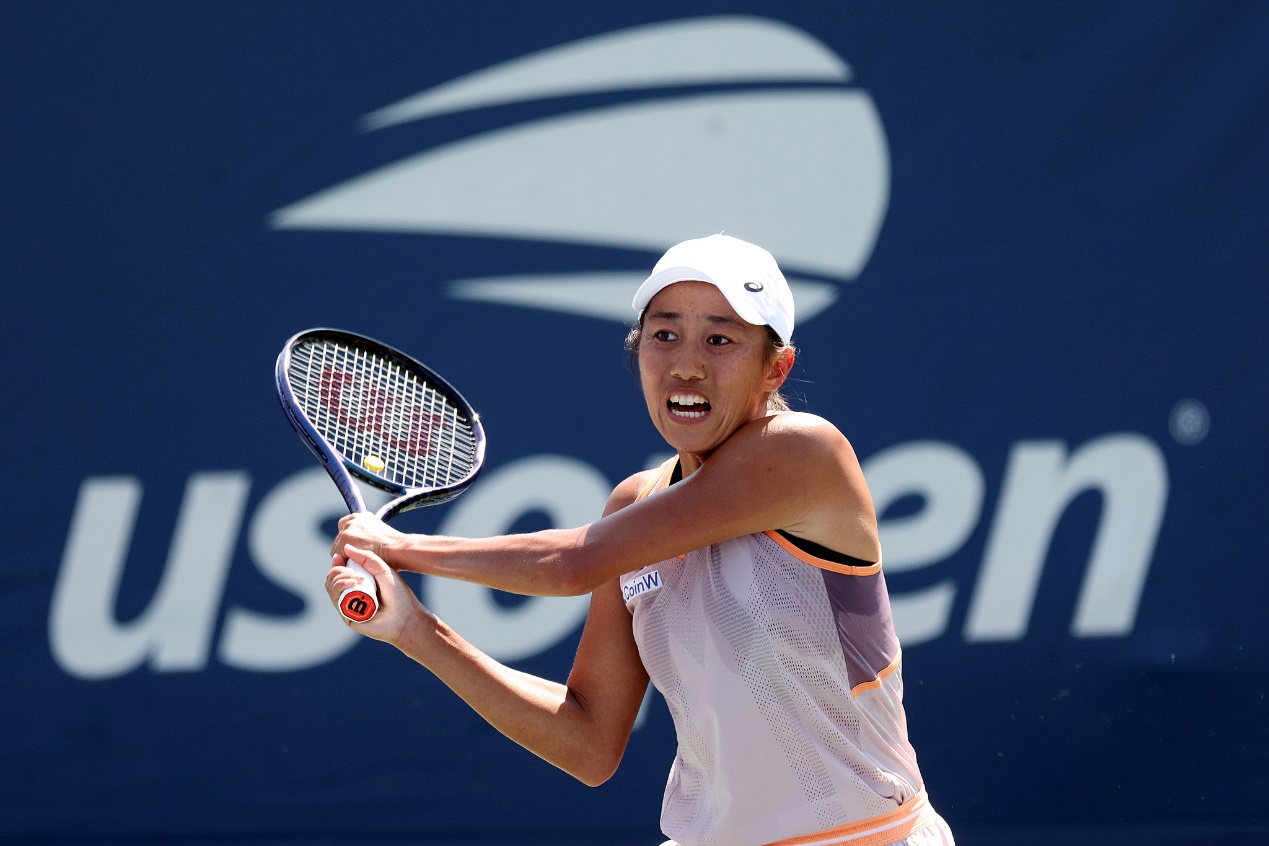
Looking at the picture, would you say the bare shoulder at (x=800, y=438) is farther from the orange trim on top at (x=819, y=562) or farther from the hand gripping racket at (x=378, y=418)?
the hand gripping racket at (x=378, y=418)

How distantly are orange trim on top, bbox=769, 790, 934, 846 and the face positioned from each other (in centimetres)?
60

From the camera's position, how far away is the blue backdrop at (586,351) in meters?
3.85

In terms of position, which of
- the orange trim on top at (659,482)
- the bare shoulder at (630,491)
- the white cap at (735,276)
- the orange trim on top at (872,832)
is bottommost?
the orange trim on top at (872,832)

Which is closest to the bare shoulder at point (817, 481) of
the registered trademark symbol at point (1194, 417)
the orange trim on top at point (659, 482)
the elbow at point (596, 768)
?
the orange trim on top at point (659, 482)

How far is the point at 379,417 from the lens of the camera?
2.64 meters

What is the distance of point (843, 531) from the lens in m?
2.08

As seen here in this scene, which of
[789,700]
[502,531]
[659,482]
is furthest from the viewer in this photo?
[502,531]

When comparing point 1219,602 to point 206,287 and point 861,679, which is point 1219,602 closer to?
point 861,679

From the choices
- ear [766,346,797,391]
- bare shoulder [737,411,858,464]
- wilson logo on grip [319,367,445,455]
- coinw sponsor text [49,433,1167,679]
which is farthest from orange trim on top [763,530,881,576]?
coinw sponsor text [49,433,1167,679]

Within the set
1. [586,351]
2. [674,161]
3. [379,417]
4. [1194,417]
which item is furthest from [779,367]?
[1194,417]

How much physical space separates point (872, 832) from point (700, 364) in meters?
0.73

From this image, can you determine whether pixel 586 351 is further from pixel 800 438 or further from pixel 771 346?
pixel 800 438

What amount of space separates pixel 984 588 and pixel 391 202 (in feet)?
6.57

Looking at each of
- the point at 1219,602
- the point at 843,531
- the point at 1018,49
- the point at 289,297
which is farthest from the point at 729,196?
the point at 843,531
